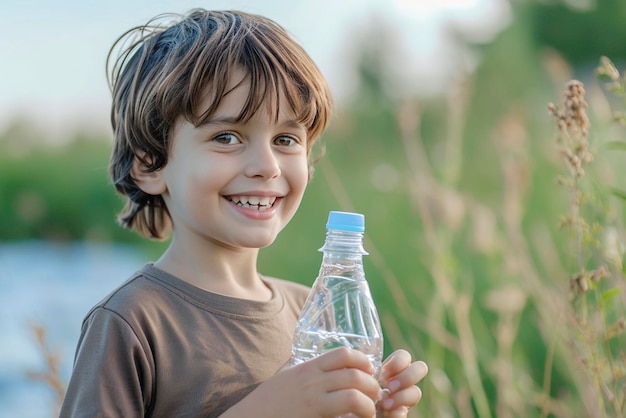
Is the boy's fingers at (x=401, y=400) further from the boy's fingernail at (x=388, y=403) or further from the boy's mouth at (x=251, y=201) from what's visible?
the boy's mouth at (x=251, y=201)

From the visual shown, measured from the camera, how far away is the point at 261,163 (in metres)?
1.51

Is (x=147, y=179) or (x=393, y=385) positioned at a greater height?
(x=147, y=179)

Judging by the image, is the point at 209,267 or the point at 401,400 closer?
the point at 401,400

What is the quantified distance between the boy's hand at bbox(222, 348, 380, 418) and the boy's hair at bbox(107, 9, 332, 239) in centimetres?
44

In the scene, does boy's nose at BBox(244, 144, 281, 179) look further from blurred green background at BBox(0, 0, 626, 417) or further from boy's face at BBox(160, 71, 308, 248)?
blurred green background at BBox(0, 0, 626, 417)

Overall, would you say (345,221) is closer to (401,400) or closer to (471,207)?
(401,400)

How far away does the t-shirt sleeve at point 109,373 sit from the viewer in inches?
54.5

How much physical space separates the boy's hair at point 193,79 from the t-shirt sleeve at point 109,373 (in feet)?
1.09

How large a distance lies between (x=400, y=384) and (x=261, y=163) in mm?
421

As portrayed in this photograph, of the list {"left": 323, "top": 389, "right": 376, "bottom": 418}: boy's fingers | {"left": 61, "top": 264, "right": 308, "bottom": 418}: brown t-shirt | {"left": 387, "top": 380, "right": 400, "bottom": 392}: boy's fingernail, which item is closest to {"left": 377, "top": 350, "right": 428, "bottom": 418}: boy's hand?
{"left": 387, "top": 380, "right": 400, "bottom": 392}: boy's fingernail

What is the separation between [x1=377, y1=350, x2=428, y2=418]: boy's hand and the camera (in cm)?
140

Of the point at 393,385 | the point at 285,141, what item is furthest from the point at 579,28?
the point at 393,385

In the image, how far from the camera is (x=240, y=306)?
5.20 ft

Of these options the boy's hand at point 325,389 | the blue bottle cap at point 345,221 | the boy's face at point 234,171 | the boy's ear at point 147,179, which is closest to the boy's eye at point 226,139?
the boy's face at point 234,171
